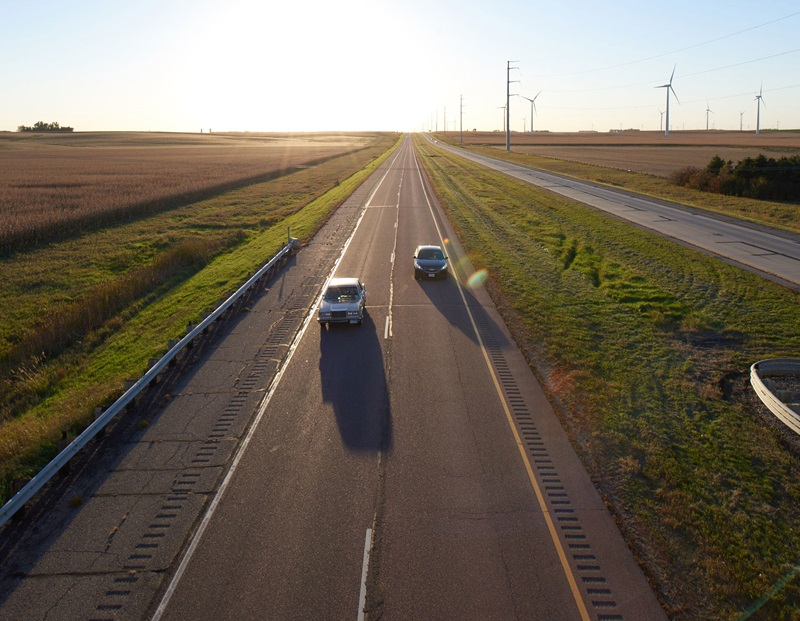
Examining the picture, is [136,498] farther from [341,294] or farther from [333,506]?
[341,294]

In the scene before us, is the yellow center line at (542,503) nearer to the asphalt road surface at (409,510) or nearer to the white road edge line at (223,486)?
the asphalt road surface at (409,510)

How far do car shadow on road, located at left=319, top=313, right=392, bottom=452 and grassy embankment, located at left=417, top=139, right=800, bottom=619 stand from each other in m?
4.26

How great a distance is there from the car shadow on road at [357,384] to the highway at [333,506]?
68 millimetres

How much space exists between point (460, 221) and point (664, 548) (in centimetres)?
3290

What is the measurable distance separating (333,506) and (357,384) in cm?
543

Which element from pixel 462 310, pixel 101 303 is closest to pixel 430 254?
pixel 462 310

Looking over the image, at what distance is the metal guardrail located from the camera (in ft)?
33.5

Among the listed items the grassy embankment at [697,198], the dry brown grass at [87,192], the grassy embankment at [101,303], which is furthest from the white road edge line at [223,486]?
the grassy embankment at [697,198]

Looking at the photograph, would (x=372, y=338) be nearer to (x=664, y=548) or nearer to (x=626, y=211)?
(x=664, y=548)

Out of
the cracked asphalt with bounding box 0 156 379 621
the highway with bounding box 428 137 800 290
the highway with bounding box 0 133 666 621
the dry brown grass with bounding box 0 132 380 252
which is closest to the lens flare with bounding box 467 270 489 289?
the highway with bounding box 0 133 666 621

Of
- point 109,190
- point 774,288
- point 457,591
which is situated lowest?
point 457,591

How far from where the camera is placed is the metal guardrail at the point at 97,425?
33.5ft

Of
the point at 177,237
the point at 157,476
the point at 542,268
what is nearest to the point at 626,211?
the point at 542,268

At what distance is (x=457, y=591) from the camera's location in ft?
28.5
